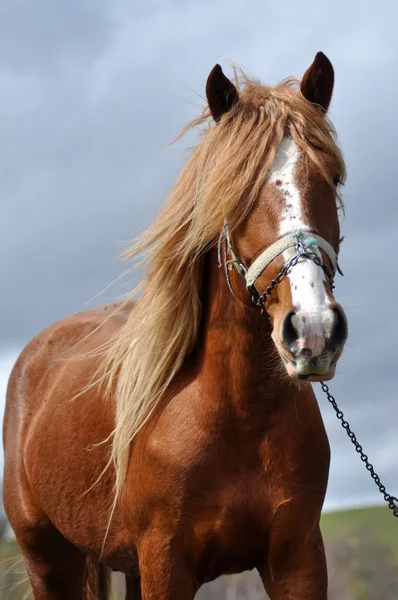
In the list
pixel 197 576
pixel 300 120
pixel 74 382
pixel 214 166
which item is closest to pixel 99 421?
pixel 74 382

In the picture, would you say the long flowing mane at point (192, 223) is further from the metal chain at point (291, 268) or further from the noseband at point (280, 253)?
the metal chain at point (291, 268)

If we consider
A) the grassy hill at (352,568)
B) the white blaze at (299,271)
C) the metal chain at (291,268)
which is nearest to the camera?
the white blaze at (299,271)

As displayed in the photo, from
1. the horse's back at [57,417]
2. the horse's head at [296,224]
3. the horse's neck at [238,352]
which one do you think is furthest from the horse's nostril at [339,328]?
the horse's back at [57,417]

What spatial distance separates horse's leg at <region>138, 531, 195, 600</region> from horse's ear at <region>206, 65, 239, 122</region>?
1875mm

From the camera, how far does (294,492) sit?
4.41 m

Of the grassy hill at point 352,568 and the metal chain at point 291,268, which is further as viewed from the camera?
the grassy hill at point 352,568

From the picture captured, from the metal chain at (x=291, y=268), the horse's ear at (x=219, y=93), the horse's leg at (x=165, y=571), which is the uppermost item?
the horse's ear at (x=219, y=93)

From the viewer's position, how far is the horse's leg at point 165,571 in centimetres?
438

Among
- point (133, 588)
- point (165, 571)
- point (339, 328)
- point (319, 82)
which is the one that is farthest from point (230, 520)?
point (133, 588)

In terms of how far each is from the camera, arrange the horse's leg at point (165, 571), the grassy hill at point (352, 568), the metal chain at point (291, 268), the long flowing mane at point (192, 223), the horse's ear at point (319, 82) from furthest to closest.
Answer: the grassy hill at point (352, 568), the horse's ear at point (319, 82), the horse's leg at point (165, 571), the long flowing mane at point (192, 223), the metal chain at point (291, 268)

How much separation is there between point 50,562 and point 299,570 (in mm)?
2469

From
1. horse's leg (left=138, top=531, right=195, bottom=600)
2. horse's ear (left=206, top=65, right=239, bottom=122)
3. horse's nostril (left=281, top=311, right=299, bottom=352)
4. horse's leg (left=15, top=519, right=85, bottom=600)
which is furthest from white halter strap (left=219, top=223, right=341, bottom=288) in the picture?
horse's leg (left=15, top=519, right=85, bottom=600)

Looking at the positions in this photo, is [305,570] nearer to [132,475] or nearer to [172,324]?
[132,475]

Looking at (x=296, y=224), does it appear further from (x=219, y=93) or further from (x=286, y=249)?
(x=219, y=93)
